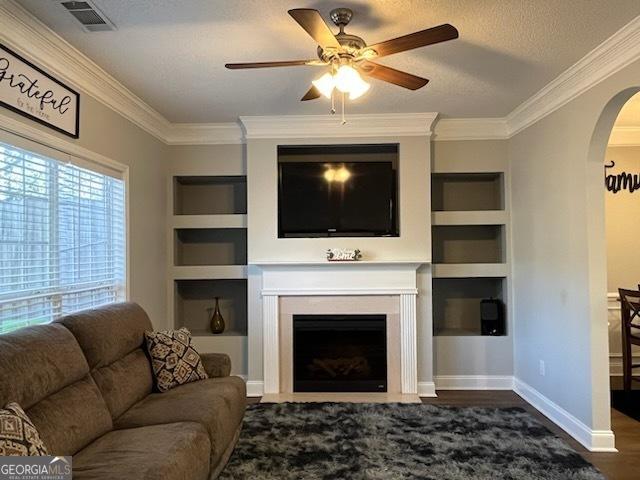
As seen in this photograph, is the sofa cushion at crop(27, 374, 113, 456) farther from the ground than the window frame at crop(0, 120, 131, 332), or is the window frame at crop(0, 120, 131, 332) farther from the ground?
the window frame at crop(0, 120, 131, 332)

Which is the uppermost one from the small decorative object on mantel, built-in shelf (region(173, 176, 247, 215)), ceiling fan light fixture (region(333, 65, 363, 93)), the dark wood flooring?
ceiling fan light fixture (region(333, 65, 363, 93))

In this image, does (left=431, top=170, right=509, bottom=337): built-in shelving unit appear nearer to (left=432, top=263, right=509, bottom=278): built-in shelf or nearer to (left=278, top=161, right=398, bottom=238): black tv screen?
(left=432, top=263, right=509, bottom=278): built-in shelf

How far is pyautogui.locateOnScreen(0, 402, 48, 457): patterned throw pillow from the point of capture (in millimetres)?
1483

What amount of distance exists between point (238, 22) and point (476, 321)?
3.84 metres

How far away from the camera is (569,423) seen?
10.7 ft

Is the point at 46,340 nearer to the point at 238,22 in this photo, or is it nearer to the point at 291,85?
the point at 238,22

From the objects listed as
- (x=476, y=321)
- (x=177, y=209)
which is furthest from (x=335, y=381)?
(x=177, y=209)

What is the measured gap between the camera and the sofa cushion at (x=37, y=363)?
177 centimetres

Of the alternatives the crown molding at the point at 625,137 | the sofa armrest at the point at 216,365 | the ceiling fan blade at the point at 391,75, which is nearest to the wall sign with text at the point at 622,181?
the crown molding at the point at 625,137

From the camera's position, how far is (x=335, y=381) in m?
4.20

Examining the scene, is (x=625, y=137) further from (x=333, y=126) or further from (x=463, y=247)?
(x=333, y=126)

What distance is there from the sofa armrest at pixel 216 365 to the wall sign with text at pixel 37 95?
5.88ft

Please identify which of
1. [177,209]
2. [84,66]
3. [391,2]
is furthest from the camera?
[177,209]

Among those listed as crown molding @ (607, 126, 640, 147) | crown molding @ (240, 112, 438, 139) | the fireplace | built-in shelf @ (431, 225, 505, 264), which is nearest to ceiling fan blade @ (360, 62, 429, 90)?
crown molding @ (240, 112, 438, 139)
